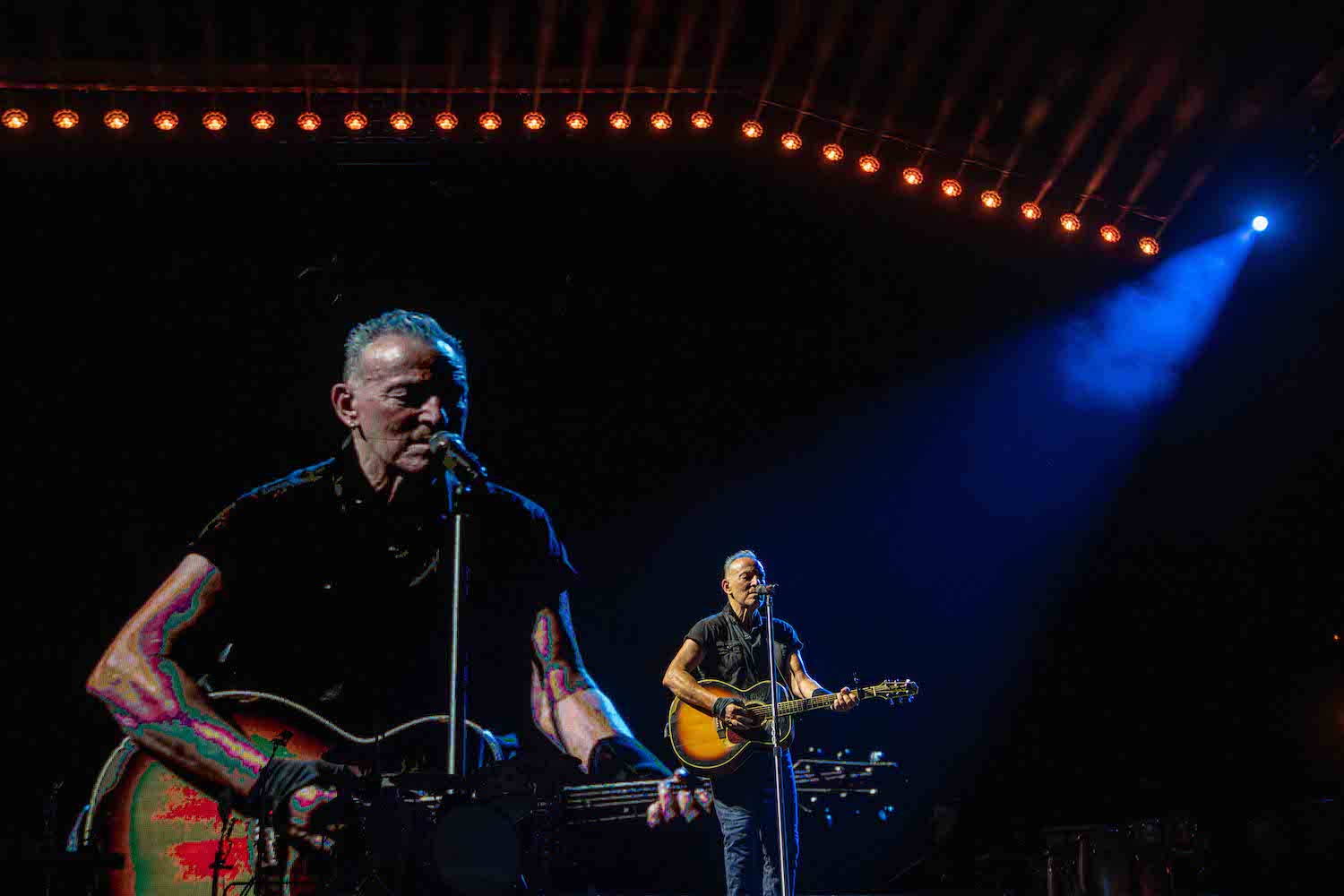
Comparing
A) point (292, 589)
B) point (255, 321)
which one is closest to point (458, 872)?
point (292, 589)

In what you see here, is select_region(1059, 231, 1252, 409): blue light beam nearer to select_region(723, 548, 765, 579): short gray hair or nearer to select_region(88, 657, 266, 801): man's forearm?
select_region(723, 548, 765, 579): short gray hair

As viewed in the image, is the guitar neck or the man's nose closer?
the man's nose

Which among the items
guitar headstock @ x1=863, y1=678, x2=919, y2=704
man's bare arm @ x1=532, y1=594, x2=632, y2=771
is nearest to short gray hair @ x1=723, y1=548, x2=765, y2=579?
guitar headstock @ x1=863, y1=678, x2=919, y2=704

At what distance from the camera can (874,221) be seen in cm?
649

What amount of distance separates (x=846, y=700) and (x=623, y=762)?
90.0 inches

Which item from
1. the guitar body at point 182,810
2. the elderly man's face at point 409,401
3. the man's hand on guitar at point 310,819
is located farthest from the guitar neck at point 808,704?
the man's hand on guitar at point 310,819

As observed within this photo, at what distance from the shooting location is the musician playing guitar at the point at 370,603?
4.30m

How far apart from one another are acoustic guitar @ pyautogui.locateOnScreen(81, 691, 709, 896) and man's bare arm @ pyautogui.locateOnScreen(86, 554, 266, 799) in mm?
53

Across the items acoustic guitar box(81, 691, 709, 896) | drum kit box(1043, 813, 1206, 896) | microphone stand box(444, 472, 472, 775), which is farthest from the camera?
drum kit box(1043, 813, 1206, 896)

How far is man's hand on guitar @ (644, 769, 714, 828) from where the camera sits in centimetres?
288

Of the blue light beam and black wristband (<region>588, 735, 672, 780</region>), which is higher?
the blue light beam

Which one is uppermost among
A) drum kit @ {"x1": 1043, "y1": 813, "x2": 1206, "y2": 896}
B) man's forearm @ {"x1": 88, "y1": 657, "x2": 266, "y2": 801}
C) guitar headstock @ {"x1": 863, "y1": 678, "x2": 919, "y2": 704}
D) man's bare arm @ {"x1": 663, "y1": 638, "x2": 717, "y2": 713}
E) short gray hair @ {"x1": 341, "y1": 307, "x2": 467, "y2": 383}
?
short gray hair @ {"x1": 341, "y1": 307, "x2": 467, "y2": 383}

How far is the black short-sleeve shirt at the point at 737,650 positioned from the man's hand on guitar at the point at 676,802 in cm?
239

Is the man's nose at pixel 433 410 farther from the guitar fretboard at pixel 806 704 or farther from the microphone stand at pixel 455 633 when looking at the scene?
the guitar fretboard at pixel 806 704
